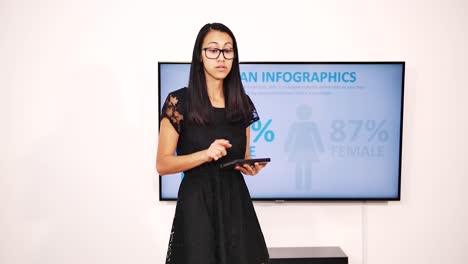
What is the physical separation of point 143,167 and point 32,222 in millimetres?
854

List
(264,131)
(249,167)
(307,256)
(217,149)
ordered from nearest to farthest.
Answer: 1. (217,149)
2. (249,167)
3. (307,256)
4. (264,131)

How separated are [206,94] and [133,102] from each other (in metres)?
1.33

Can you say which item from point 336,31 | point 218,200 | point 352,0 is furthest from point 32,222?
point 352,0

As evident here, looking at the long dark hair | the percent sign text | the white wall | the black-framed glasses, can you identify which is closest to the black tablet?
the long dark hair

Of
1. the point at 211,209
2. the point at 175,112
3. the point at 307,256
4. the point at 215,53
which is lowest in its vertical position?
the point at 307,256

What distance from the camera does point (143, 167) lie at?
2865 millimetres

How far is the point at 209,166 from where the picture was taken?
1645 mm

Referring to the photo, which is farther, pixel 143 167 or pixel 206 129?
pixel 143 167

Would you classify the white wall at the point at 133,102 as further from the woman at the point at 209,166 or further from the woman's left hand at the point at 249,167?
the woman's left hand at the point at 249,167

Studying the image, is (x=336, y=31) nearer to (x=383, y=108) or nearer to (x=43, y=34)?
(x=383, y=108)

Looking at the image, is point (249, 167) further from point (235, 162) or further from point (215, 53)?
point (215, 53)

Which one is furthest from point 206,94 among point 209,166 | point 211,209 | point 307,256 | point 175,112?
point 307,256

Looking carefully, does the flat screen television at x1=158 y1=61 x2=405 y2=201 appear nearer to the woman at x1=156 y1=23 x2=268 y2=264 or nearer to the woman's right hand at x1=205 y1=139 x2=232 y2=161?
the woman at x1=156 y1=23 x2=268 y2=264

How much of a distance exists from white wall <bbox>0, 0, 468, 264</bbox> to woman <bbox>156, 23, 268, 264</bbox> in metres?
1.22
